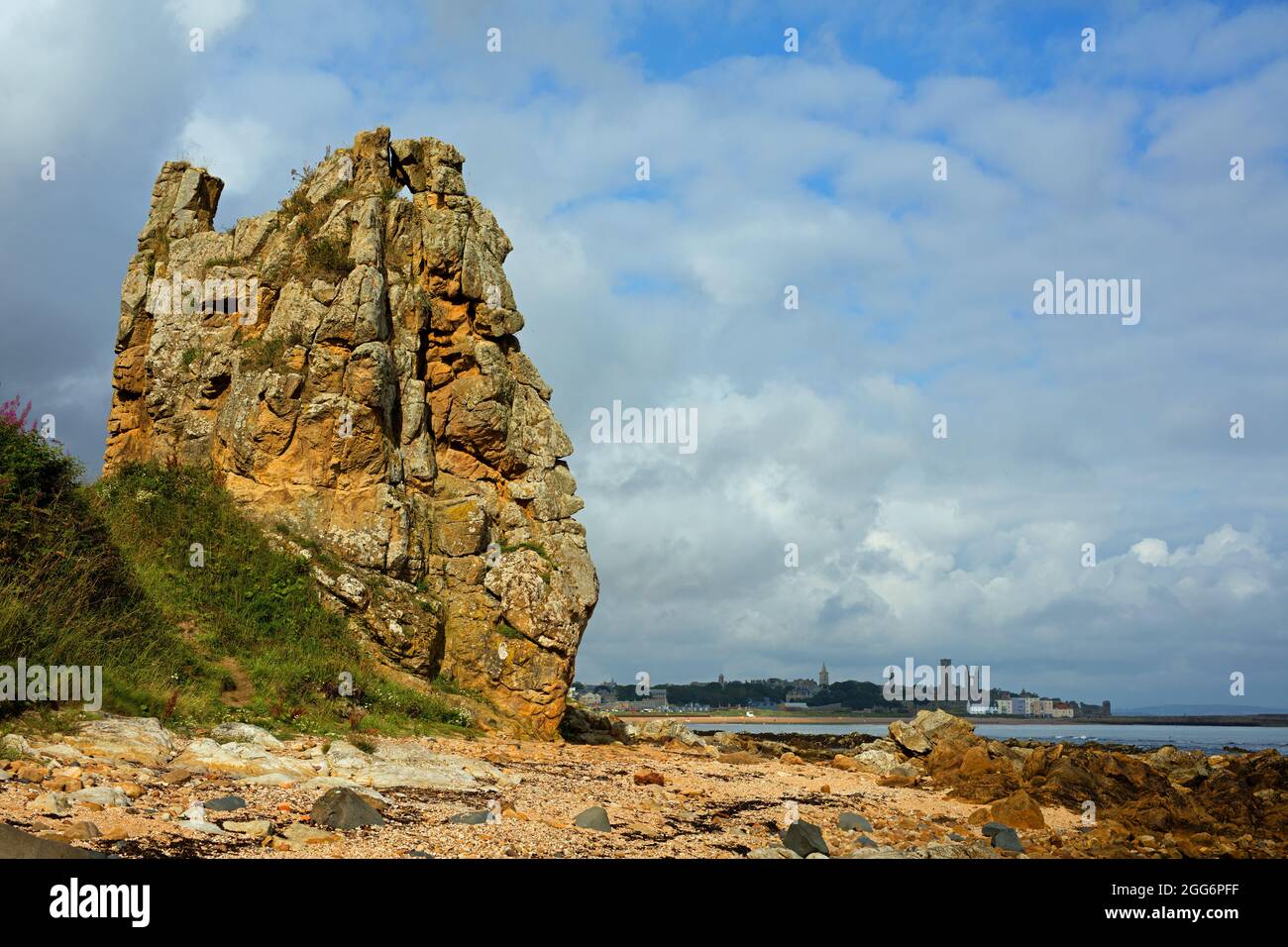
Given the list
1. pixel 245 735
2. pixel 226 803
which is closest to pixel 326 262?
pixel 245 735

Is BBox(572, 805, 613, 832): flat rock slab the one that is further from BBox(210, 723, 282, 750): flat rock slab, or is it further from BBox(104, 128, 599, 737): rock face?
BBox(104, 128, 599, 737): rock face

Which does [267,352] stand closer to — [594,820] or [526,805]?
[526,805]

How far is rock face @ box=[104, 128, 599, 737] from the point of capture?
21.8m

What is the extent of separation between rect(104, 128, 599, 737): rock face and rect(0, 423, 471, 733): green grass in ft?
4.04

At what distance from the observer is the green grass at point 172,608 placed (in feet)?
45.2

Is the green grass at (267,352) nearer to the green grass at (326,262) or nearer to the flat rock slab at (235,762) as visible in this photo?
the green grass at (326,262)

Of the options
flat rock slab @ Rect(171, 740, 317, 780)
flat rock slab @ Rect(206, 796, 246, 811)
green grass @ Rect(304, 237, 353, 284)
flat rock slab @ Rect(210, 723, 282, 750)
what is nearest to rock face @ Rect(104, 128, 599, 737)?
green grass @ Rect(304, 237, 353, 284)

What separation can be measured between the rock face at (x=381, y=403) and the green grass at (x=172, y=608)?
1.23 m

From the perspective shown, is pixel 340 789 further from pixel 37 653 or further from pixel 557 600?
pixel 557 600

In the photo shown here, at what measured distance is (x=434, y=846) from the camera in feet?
28.9

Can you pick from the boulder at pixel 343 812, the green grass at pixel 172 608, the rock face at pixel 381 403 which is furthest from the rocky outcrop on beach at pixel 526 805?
the rock face at pixel 381 403

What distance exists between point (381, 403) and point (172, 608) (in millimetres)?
7048
